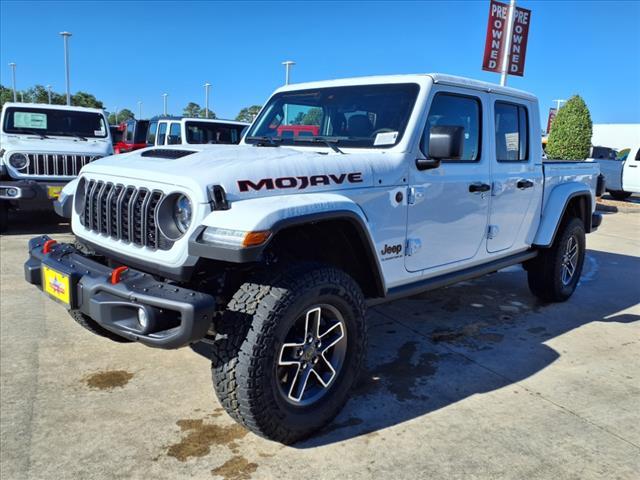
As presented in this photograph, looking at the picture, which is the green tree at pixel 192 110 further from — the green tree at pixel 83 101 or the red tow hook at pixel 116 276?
the red tow hook at pixel 116 276

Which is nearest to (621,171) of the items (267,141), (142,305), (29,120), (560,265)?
(560,265)

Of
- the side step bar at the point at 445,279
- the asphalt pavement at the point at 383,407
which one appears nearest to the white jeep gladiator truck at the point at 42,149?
the asphalt pavement at the point at 383,407

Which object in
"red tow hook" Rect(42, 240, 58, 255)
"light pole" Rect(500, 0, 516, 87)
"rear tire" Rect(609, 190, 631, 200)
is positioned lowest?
"rear tire" Rect(609, 190, 631, 200)

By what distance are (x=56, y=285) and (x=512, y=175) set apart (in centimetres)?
339

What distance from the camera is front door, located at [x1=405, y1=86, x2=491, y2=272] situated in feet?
11.2

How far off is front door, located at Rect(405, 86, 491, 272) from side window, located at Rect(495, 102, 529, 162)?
0.90ft

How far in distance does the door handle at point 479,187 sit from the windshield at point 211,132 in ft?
26.6

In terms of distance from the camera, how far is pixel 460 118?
382 cm

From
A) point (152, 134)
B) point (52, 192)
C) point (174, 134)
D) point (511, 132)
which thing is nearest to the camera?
point (511, 132)

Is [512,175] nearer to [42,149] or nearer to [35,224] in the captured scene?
[42,149]

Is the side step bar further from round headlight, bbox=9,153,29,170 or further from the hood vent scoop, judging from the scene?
round headlight, bbox=9,153,29,170

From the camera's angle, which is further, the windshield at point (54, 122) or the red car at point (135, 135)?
the red car at point (135, 135)

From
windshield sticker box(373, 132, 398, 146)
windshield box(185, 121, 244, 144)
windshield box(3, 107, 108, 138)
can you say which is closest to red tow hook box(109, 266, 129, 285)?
windshield sticker box(373, 132, 398, 146)

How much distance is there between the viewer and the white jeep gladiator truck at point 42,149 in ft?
24.3
